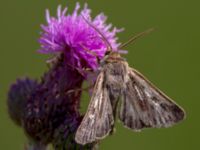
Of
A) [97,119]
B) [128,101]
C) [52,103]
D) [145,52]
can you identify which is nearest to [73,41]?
[52,103]

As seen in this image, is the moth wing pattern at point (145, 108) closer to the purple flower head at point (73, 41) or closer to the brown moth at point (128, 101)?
the brown moth at point (128, 101)

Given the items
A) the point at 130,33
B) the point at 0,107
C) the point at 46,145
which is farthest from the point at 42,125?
the point at 130,33

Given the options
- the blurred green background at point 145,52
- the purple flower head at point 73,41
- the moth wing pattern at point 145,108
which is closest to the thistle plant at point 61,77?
the purple flower head at point 73,41

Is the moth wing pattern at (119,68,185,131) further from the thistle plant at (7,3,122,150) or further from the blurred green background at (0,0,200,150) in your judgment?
Answer: the blurred green background at (0,0,200,150)

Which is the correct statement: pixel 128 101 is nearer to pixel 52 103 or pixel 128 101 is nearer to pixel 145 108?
pixel 145 108

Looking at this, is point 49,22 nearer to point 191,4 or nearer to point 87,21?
point 87,21

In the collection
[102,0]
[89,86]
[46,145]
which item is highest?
[102,0]
